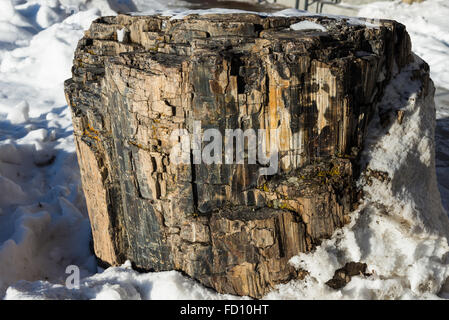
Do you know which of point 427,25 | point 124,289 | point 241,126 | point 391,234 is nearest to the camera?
point 241,126

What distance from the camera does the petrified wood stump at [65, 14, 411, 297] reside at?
446 centimetres

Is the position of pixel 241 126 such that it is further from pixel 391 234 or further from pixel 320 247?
pixel 391 234

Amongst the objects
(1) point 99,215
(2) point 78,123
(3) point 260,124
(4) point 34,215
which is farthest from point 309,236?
(4) point 34,215

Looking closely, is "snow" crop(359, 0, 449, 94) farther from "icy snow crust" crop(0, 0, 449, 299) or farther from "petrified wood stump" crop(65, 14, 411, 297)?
"petrified wood stump" crop(65, 14, 411, 297)

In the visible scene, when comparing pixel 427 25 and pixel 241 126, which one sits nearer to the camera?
pixel 241 126

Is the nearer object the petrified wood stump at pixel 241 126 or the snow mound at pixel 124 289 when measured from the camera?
the petrified wood stump at pixel 241 126

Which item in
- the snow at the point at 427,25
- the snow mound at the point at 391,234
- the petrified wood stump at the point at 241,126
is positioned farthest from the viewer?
the snow at the point at 427,25

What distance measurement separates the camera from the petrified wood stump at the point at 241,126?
4.46 m

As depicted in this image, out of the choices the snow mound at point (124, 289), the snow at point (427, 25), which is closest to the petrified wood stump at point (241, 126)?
the snow mound at point (124, 289)

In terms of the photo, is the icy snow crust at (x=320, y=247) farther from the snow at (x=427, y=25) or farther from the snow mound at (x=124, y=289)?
the snow at (x=427, y=25)

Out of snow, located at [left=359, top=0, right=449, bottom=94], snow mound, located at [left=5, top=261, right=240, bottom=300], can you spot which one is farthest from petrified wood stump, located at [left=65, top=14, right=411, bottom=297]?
snow, located at [left=359, top=0, right=449, bottom=94]

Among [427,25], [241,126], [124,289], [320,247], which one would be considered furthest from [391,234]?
[427,25]

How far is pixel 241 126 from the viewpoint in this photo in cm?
457

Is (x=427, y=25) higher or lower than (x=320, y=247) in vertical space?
higher
